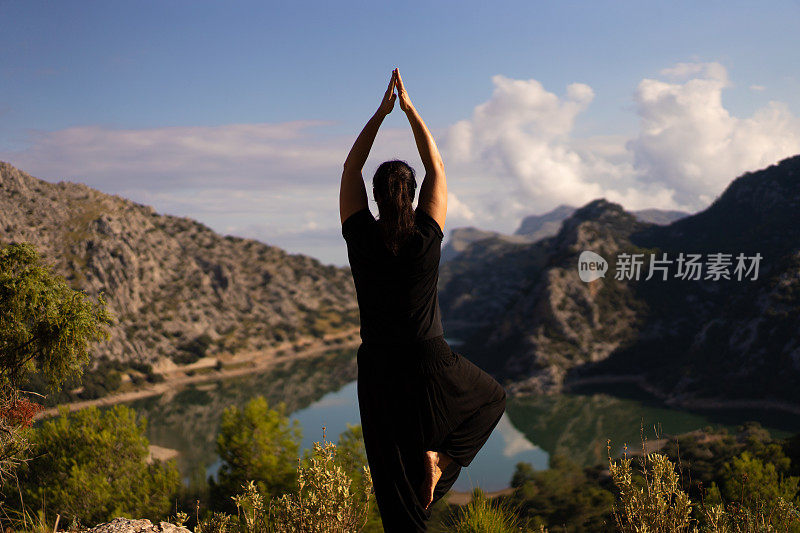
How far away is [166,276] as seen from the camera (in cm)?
11600

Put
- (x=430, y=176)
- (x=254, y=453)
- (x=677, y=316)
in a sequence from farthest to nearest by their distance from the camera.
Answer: (x=677, y=316)
(x=254, y=453)
(x=430, y=176)

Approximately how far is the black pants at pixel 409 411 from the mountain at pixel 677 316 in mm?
82989

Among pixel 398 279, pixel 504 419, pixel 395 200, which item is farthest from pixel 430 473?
pixel 504 419

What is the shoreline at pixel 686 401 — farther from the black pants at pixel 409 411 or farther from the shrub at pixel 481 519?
the black pants at pixel 409 411

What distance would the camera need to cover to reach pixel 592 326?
315ft

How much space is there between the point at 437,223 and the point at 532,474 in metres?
57.2

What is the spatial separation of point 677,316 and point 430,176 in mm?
105724

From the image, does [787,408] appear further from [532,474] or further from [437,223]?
[437,223]

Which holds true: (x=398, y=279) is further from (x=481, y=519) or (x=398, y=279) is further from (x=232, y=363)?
(x=232, y=363)

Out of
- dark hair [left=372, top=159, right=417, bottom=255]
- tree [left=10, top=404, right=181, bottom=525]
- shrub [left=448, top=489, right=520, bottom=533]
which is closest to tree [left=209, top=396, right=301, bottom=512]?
tree [left=10, top=404, right=181, bottom=525]

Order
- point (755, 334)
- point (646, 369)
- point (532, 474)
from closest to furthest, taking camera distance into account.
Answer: point (532, 474)
point (755, 334)
point (646, 369)

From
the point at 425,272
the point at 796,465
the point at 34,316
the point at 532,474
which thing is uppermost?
the point at 425,272

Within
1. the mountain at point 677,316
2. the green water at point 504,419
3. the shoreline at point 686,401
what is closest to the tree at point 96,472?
the green water at point 504,419

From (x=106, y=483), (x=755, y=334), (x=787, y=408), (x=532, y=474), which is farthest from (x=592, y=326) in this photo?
(x=106, y=483)
